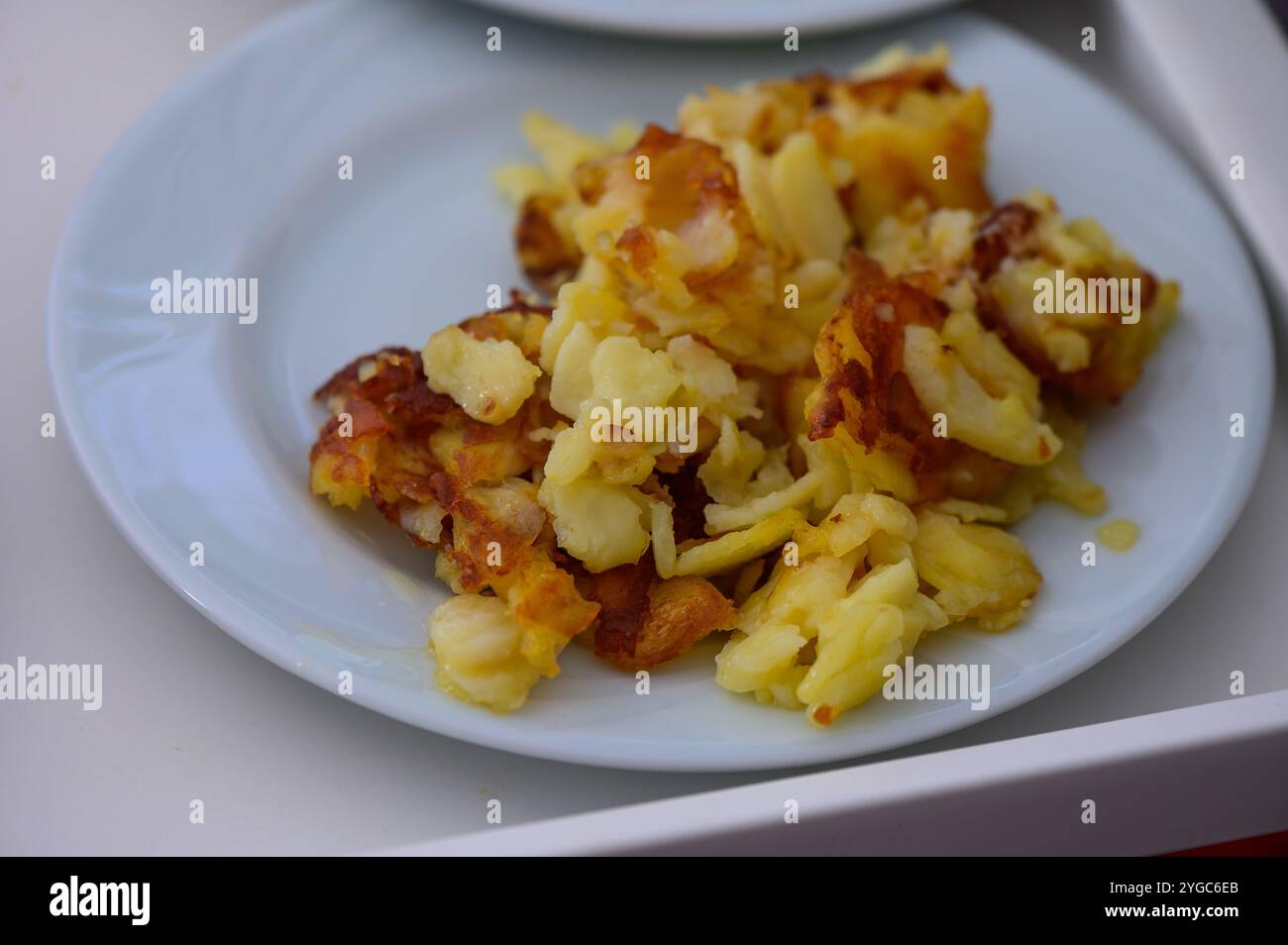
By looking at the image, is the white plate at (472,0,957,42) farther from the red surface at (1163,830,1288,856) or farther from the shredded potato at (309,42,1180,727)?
the red surface at (1163,830,1288,856)

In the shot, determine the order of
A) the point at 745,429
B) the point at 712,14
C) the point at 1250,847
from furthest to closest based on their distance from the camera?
the point at 712,14, the point at 745,429, the point at 1250,847

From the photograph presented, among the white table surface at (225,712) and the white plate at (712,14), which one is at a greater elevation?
the white plate at (712,14)

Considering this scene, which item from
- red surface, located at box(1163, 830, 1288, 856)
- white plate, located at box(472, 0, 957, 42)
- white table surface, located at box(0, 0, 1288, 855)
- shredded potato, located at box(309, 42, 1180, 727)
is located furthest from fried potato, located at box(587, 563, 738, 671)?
white plate, located at box(472, 0, 957, 42)

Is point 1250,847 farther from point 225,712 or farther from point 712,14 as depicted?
point 712,14

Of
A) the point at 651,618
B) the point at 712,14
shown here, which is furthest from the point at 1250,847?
the point at 712,14

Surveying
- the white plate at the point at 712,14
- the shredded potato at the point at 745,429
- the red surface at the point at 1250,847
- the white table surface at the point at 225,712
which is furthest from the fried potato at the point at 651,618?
the white plate at the point at 712,14

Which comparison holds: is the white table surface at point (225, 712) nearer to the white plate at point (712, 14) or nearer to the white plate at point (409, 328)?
the white plate at point (409, 328)
